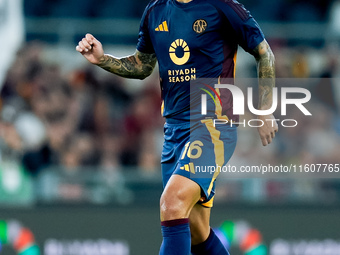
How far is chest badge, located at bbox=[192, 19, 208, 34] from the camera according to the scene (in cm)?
506

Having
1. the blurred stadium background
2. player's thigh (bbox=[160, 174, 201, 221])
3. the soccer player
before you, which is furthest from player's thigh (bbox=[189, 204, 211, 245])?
the blurred stadium background

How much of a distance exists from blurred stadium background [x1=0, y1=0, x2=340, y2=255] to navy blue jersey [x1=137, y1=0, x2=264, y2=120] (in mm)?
2983

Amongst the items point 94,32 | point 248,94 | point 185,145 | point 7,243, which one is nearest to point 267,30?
point 248,94

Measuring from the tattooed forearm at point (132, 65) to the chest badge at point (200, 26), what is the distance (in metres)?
0.69

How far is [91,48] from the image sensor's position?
531 centimetres

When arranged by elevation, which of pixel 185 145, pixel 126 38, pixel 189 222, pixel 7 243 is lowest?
pixel 7 243

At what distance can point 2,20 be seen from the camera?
9.02 meters

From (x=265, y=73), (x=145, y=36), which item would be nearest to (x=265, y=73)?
(x=265, y=73)

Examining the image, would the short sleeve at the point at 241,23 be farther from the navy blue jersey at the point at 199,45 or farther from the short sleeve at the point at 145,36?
the short sleeve at the point at 145,36

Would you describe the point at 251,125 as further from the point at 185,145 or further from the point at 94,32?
the point at 185,145

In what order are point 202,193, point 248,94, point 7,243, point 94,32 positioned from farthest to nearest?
1. point 94,32
2. point 248,94
3. point 7,243
4. point 202,193

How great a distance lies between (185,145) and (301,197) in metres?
3.35

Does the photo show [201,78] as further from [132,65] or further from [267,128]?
[132,65]

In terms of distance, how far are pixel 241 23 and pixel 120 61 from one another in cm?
105
